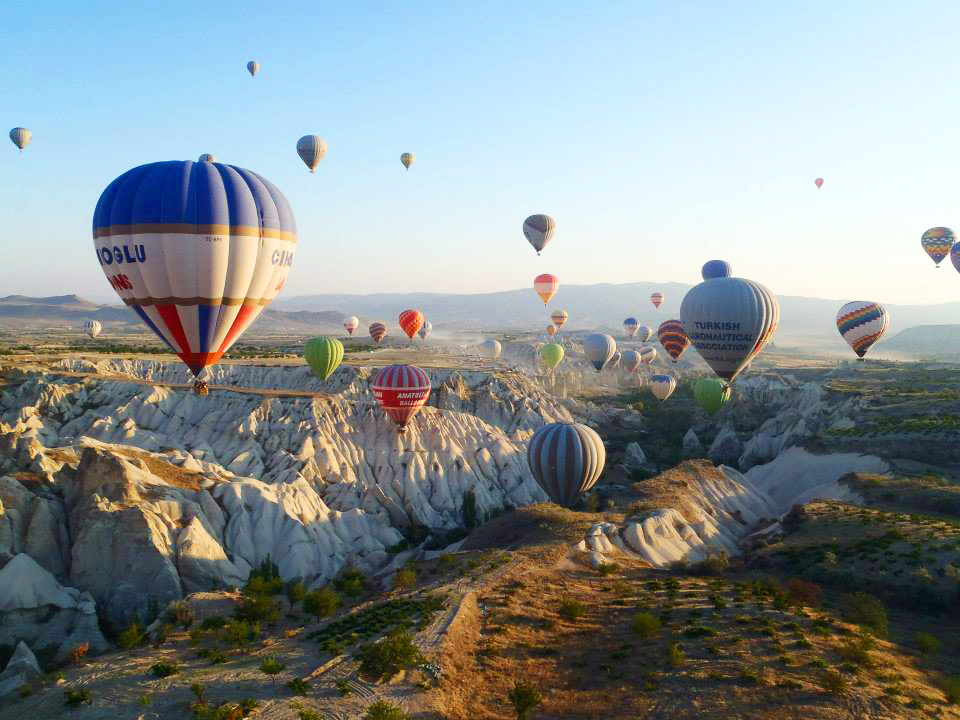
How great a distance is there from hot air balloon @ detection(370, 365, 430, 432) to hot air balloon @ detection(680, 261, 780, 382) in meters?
19.7

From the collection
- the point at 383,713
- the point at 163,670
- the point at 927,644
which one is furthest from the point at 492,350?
the point at 383,713

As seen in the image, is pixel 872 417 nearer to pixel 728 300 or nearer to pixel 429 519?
pixel 728 300

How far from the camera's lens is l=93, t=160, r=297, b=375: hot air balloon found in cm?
2295

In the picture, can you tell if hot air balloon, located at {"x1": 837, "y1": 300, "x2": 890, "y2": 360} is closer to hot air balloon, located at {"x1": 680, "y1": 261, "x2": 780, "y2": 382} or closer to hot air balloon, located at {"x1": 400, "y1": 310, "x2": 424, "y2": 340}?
hot air balloon, located at {"x1": 680, "y1": 261, "x2": 780, "y2": 382}

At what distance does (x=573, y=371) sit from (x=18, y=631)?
306 ft

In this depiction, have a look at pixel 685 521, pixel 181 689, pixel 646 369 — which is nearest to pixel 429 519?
pixel 685 521

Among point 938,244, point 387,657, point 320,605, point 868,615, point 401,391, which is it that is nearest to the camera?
point 387,657

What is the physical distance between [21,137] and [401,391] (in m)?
65.7

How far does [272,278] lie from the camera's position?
2575 cm

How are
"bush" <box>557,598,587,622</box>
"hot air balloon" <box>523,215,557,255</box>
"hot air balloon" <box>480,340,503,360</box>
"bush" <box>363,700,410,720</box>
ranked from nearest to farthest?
"bush" <box>363,700,410,720</box>, "bush" <box>557,598,587,622</box>, "hot air balloon" <box>523,215,557,255</box>, "hot air balloon" <box>480,340,503,360</box>

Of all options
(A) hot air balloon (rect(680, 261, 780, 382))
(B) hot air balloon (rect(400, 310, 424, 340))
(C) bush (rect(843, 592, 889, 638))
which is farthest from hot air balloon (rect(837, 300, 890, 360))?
(B) hot air balloon (rect(400, 310, 424, 340))

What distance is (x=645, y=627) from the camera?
20203 mm

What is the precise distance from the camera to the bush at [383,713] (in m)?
14.0

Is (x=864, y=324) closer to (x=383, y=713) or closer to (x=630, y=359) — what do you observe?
(x=630, y=359)
